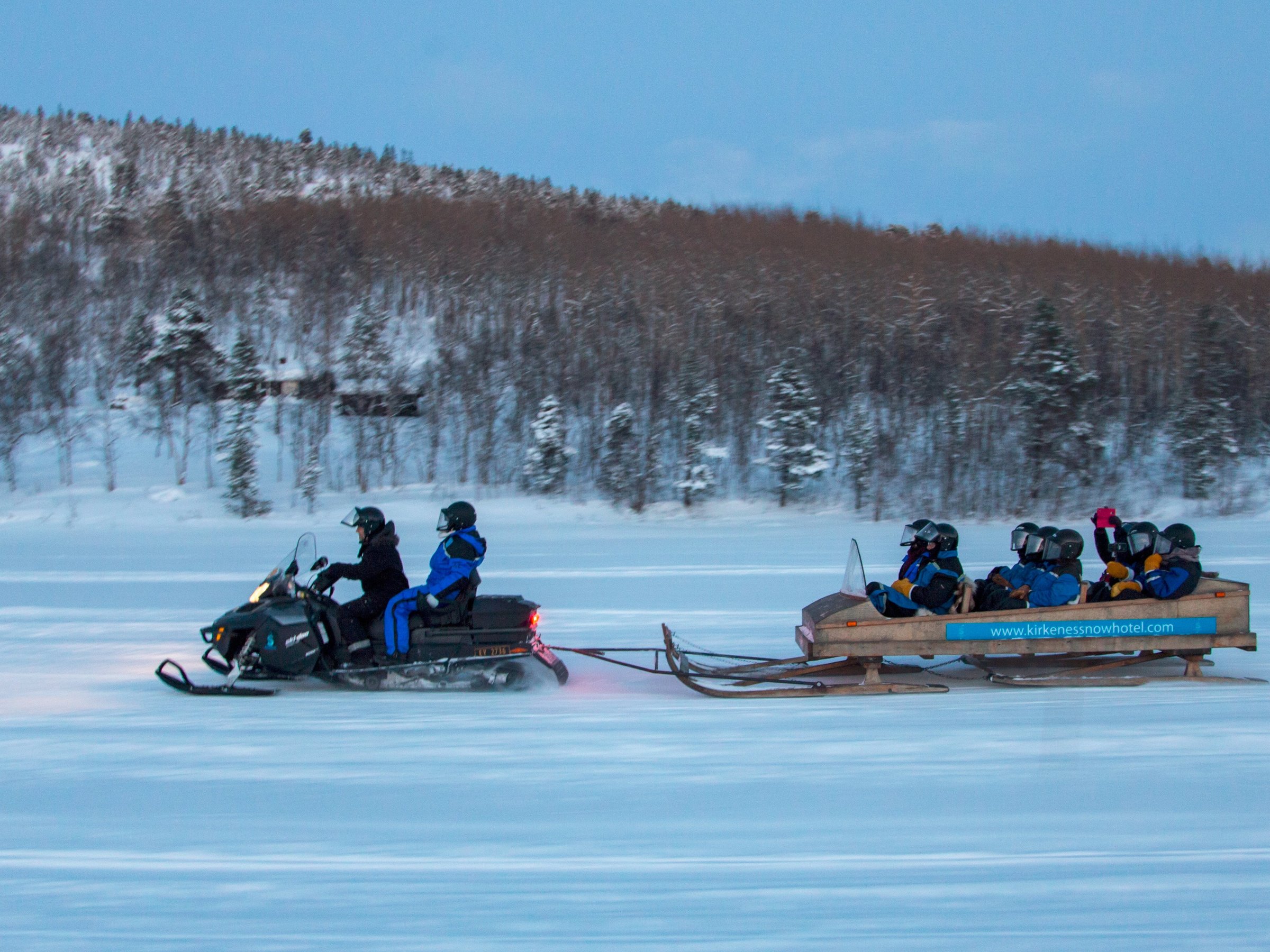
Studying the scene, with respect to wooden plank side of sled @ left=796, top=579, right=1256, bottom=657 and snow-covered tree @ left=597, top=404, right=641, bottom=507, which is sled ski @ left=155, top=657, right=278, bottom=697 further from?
snow-covered tree @ left=597, top=404, right=641, bottom=507

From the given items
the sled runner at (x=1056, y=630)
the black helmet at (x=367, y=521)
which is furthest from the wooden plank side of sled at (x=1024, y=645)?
the black helmet at (x=367, y=521)

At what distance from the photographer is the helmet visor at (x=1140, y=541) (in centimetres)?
659

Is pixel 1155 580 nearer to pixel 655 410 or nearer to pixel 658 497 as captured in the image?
pixel 658 497

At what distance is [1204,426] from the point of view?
2409cm

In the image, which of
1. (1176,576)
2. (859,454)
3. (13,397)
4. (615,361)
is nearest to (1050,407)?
(859,454)

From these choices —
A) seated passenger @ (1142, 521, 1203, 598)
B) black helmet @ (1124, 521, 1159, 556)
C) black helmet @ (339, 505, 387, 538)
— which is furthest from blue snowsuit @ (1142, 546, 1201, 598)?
black helmet @ (339, 505, 387, 538)

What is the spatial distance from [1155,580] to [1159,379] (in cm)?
2661

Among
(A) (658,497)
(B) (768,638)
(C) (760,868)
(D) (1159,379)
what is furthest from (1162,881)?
(D) (1159,379)

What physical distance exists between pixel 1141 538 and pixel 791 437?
16545 millimetres

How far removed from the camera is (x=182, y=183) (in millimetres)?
51500

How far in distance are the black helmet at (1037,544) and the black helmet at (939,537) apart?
0.57 metres

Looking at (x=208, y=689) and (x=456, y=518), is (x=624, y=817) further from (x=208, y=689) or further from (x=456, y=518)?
(x=208, y=689)

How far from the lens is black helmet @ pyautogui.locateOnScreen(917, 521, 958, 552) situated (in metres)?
6.63

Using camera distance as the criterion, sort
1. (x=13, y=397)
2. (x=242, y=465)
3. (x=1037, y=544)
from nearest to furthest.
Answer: (x=1037, y=544) < (x=242, y=465) < (x=13, y=397)
